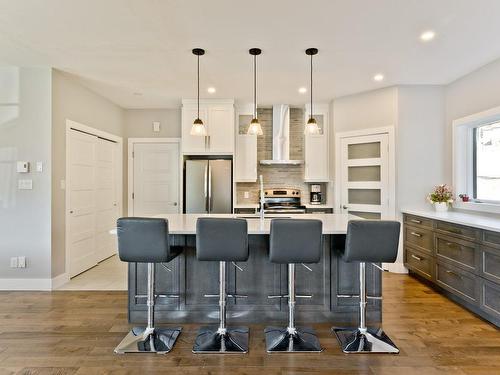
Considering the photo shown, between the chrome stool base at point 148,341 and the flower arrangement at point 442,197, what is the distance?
3.59 metres

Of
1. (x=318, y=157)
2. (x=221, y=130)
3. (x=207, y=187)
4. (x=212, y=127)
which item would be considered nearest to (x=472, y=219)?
(x=318, y=157)

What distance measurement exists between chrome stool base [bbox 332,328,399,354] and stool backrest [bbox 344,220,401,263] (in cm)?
67

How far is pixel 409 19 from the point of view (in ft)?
8.64

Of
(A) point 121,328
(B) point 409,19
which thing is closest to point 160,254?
(A) point 121,328

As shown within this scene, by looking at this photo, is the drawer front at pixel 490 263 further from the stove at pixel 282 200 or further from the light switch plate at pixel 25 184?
the light switch plate at pixel 25 184

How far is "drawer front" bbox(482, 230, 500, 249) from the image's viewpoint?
8.89ft

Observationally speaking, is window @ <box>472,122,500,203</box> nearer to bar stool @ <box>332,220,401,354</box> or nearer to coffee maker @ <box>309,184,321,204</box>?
bar stool @ <box>332,220,401,354</box>

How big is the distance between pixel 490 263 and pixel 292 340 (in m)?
1.96

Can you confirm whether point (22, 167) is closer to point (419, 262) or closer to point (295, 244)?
point (295, 244)

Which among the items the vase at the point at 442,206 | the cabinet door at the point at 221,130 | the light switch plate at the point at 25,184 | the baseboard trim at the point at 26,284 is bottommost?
the baseboard trim at the point at 26,284

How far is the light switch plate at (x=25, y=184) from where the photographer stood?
3.72m

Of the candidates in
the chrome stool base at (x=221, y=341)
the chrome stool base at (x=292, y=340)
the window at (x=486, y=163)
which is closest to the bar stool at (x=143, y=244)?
the chrome stool base at (x=221, y=341)

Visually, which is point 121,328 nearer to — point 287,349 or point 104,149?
point 287,349

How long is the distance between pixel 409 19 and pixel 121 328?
373 cm
